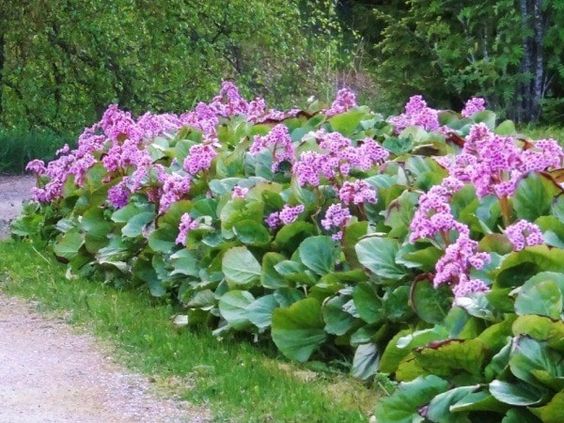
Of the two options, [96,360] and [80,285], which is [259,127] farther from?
[96,360]

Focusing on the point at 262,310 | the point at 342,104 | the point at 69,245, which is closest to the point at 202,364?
the point at 262,310

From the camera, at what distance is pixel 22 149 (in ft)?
39.2

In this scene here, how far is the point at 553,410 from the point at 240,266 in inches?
88.0

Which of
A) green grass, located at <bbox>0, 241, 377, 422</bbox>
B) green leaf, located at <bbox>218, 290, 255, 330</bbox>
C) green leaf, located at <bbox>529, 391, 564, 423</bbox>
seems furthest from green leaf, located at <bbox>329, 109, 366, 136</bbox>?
green leaf, located at <bbox>529, 391, 564, 423</bbox>

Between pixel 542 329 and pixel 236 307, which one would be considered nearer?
pixel 542 329

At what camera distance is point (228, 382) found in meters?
4.74

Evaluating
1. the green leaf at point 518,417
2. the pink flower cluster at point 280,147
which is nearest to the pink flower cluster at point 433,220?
the green leaf at point 518,417

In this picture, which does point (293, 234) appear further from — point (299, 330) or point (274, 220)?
point (299, 330)

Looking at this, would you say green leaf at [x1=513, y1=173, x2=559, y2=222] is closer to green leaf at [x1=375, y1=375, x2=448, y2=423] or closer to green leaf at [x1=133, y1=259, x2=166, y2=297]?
green leaf at [x1=375, y1=375, x2=448, y2=423]

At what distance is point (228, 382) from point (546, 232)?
54.2 inches

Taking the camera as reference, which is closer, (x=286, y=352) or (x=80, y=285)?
(x=286, y=352)

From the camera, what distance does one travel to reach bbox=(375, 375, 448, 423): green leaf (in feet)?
12.6

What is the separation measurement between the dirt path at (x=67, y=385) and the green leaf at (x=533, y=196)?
146 centimetres

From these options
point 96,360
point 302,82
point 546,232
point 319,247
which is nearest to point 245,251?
point 319,247
